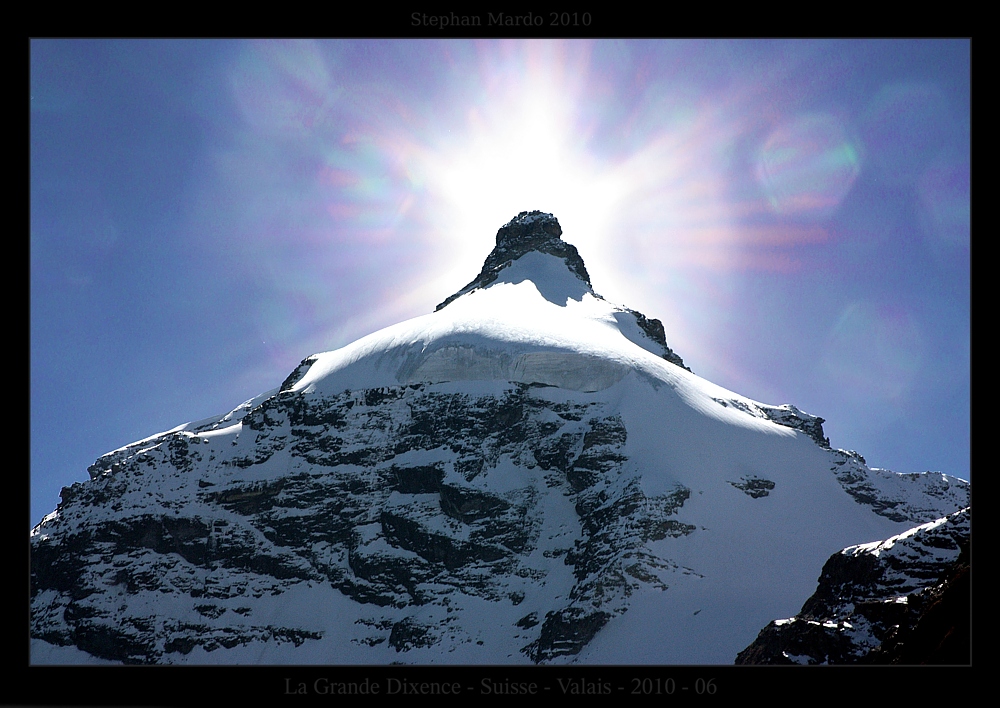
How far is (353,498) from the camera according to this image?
360ft

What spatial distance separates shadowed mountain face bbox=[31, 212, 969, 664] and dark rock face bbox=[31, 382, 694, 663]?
0.26 m

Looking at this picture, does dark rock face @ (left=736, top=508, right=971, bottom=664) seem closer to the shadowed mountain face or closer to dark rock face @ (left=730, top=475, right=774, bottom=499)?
the shadowed mountain face

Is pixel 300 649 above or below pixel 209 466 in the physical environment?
below

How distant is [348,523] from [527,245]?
69.3 m

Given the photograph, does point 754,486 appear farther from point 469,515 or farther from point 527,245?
point 527,245

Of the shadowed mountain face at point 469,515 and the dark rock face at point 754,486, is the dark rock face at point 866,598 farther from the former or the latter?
the dark rock face at point 754,486

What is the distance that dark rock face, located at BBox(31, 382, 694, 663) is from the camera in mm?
94188

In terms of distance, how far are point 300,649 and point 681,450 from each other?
44.7 metres

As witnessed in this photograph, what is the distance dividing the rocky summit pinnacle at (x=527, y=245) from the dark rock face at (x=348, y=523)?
43.8 m

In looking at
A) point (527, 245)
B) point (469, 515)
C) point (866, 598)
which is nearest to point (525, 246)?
point (527, 245)

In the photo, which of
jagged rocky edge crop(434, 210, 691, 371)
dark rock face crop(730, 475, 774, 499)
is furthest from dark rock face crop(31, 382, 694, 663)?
jagged rocky edge crop(434, 210, 691, 371)

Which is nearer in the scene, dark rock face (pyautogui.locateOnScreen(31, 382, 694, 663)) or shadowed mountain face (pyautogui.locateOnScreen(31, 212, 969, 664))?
shadowed mountain face (pyautogui.locateOnScreen(31, 212, 969, 664))
